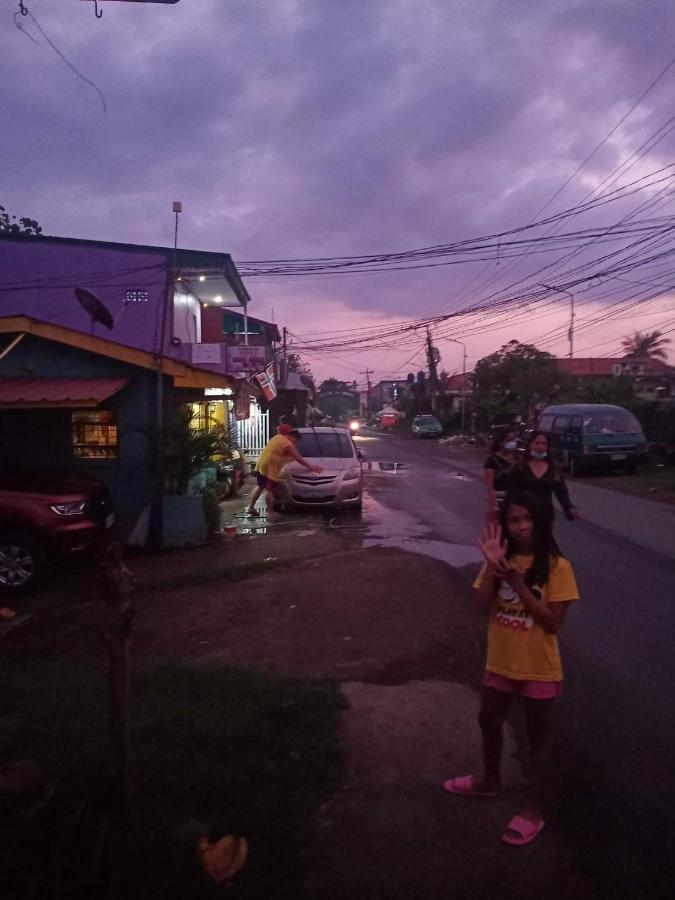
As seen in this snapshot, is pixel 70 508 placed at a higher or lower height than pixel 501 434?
lower

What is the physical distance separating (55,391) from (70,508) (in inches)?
79.2

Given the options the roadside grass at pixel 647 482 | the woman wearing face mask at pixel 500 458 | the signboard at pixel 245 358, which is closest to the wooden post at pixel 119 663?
the woman wearing face mask at pixel 500 458

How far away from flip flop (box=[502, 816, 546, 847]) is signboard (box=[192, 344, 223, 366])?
14030 mm

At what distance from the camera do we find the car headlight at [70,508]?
9758 millimetres

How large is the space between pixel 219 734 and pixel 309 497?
10.7 m

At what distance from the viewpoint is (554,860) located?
3.53 metres

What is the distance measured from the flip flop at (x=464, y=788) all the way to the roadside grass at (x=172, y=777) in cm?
56

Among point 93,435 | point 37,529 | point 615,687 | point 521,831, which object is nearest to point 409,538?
point 93,435

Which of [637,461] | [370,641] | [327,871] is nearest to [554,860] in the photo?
[327,871]

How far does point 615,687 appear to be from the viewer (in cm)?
575

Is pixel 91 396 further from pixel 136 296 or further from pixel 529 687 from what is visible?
pixel 136 296

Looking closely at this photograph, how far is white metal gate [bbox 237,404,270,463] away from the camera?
24880 mm

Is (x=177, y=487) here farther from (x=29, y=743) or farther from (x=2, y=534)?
(x=29, y=743)

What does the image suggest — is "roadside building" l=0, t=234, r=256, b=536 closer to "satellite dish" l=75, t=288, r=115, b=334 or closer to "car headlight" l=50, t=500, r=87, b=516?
"satellite dish" l=75, t=288, r=115, b=334
